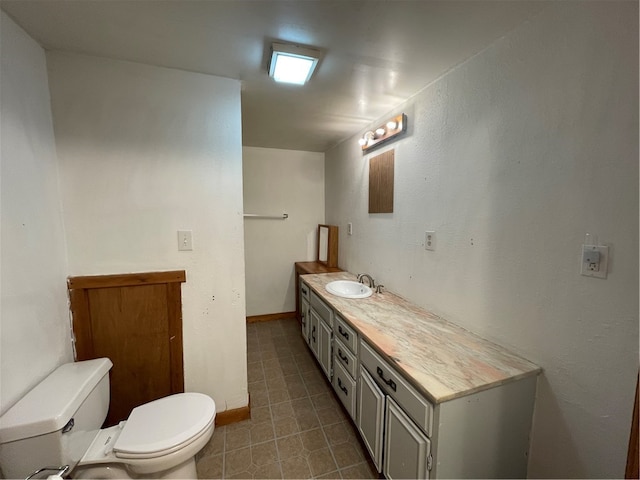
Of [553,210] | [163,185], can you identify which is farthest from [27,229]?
[553,210]

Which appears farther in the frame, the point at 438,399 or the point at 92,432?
the point at 92,432

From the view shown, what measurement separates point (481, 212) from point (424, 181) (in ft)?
1.52

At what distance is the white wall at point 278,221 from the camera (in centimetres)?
314

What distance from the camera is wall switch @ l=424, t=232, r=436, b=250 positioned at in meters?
1.62

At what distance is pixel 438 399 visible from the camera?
2.98ft

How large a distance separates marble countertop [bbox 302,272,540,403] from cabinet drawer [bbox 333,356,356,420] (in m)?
0.41

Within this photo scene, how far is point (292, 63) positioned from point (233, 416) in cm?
220

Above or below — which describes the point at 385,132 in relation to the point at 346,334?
above

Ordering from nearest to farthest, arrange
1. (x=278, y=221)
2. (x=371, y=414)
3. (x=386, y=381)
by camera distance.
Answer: (x=386, y=381) → (x=371, y=414) → (x=278, y=221)

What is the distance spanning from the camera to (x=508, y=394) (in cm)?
104

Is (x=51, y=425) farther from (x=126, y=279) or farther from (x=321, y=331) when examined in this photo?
(x=321, y=331)

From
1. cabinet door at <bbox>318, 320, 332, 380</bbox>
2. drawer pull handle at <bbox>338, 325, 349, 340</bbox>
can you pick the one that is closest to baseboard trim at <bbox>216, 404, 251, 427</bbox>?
cabinet door at <bbox>318, 320, 332, 380</bbox>

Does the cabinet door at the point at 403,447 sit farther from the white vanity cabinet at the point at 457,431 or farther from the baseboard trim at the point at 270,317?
the baseboard trim at the point at 270,317

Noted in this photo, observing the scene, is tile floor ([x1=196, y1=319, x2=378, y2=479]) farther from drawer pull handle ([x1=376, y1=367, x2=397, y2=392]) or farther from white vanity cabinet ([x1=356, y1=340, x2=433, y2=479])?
drawer pull handle ([x1=376, y1=367, x2=397, y2=392])
